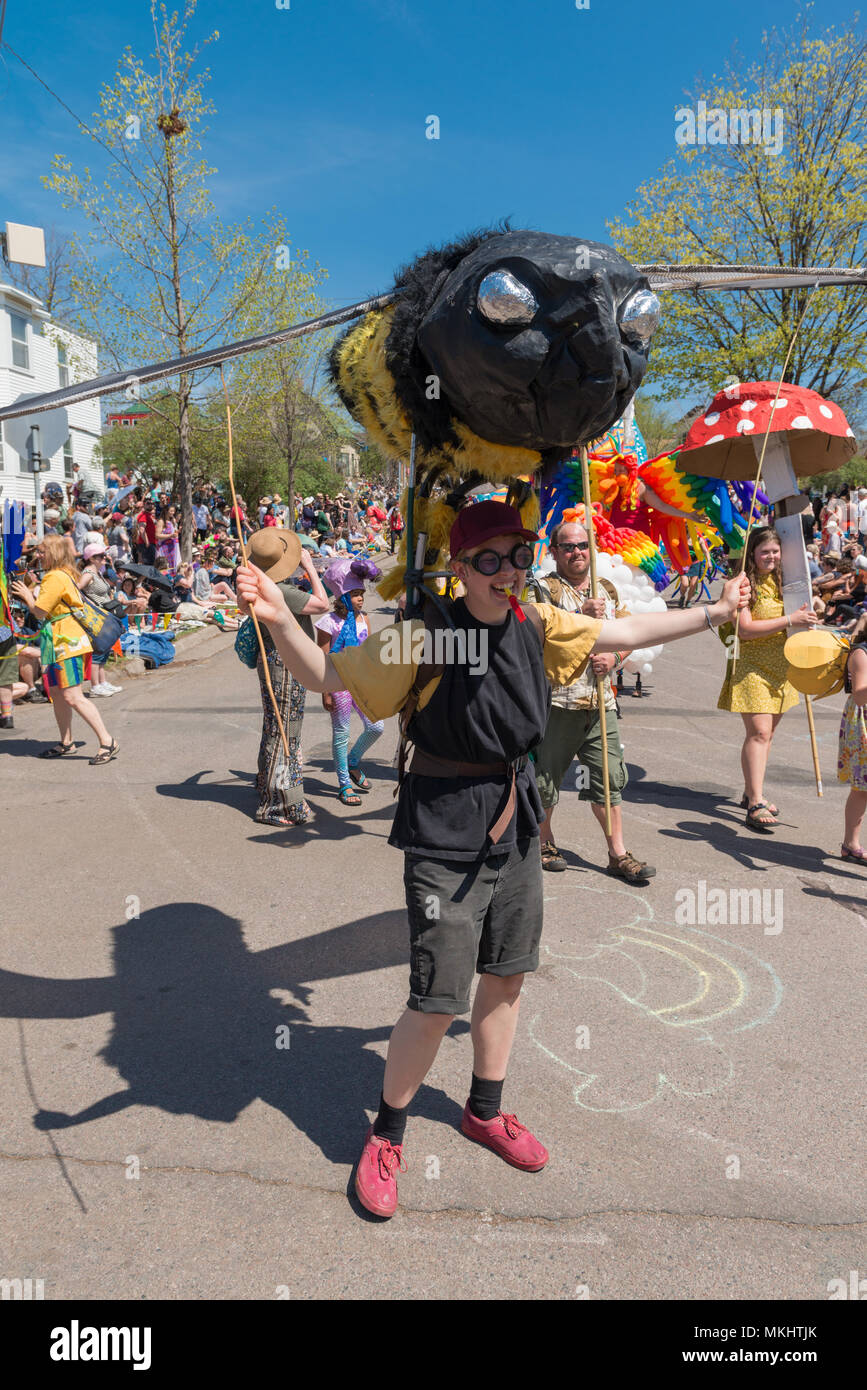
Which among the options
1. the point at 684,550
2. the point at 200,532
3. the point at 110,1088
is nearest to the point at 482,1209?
the point at 110,1088

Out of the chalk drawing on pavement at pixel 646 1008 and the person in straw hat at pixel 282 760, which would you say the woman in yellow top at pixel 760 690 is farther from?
the person in straw hat at pixel 282 760

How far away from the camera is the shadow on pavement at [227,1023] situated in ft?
A: 10.2

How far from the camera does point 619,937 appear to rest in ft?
14.4

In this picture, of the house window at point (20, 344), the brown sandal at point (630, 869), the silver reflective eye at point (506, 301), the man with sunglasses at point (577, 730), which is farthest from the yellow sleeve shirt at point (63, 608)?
the house window at point (20, 344)

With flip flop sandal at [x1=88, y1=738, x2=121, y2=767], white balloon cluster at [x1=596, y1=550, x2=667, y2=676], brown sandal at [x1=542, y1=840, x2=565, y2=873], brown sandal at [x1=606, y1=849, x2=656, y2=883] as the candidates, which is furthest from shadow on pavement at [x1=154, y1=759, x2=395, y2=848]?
white balloon cluster at [x1=596, y1=550, x2=667, y2=676]

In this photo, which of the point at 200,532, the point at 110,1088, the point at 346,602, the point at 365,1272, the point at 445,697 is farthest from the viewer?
the point at 200,532

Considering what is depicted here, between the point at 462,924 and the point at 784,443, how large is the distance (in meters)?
2.95

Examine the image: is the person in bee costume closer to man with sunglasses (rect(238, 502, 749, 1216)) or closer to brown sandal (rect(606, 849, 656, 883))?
man with sunglasses (rect(238, 502, 749, 1216))

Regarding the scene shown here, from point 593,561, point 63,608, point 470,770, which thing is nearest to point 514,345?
point 593,561

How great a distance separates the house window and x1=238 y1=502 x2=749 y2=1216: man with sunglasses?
3293 cm

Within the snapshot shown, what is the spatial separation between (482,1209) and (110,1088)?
1347 mm

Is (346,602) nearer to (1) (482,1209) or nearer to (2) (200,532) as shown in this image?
(1) (482,1209)

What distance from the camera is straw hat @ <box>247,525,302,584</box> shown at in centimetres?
261

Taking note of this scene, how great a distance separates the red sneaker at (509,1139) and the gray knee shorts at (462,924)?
518 mm
